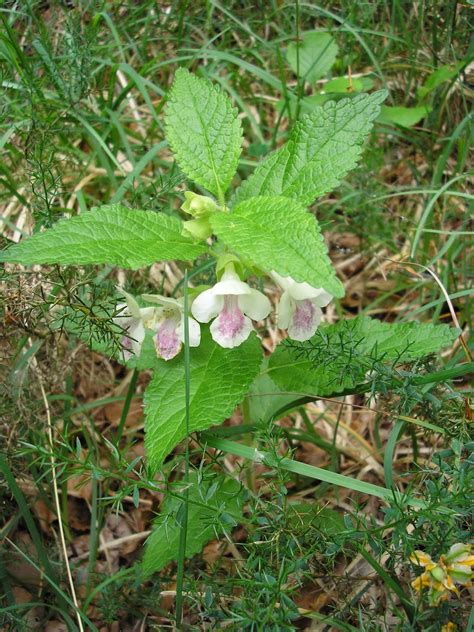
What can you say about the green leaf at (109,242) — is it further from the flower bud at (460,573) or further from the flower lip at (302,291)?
the flower bud at (460,573)

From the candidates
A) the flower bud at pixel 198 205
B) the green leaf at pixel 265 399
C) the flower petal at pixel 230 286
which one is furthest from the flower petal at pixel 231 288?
the green leaf at pixel 265 399

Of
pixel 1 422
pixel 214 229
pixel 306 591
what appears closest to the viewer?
pixel 214 229

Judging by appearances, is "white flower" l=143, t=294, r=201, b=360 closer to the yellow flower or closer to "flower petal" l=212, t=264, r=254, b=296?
"flower petal" l=212, t=264, r=254, b=296

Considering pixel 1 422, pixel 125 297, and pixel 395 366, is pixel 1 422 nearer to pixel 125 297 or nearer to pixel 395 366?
pixel 125 297

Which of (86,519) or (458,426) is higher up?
(458,426)

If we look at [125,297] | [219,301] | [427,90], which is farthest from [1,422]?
[427,90]

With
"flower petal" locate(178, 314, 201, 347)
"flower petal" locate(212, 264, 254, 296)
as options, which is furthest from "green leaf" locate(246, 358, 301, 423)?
"flower petal" locate(212, 264, 254, 296)

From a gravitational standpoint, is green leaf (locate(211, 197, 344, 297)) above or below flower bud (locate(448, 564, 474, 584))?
above
